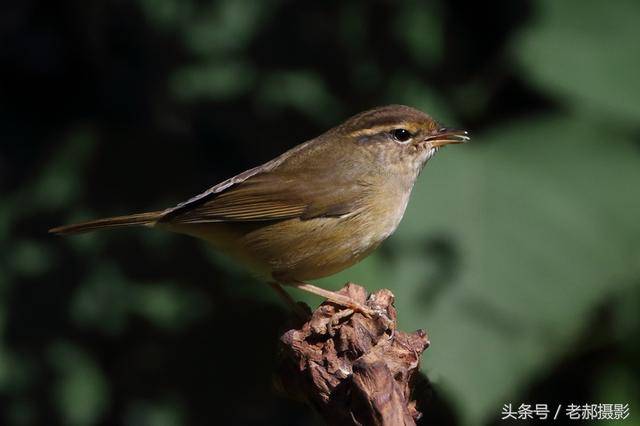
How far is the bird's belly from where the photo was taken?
424cm

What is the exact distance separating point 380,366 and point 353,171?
168 cm

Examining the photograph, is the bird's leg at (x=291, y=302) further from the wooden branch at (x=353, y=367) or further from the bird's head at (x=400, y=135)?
the bird's head at (x=400, y=135)

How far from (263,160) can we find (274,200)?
1.14 meters

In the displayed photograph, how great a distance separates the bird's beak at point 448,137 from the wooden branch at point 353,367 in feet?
3.78

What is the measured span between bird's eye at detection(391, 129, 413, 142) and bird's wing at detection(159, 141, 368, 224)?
1.05 ft

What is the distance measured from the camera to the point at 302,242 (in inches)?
169

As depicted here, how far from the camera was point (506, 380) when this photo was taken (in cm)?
448

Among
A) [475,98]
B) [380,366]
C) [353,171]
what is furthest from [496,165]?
[380,366]

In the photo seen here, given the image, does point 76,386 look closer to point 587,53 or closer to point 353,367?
point 353,367

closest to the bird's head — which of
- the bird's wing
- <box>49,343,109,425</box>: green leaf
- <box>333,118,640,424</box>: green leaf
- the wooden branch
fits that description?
the bird's wing

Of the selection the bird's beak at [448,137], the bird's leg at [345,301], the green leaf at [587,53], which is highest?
the green leaf at [587,53]

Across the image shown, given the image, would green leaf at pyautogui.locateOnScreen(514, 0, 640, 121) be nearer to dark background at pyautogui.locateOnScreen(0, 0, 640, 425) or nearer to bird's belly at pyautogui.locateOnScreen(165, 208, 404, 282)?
dark background at pyautogui.locateOnScreen(0, 0, 640, 425)

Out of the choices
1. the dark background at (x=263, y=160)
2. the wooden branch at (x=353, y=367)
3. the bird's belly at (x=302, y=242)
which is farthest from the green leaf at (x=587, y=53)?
the wooden branch at (x=353, y=367)

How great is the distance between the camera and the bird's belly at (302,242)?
13.9 feet
